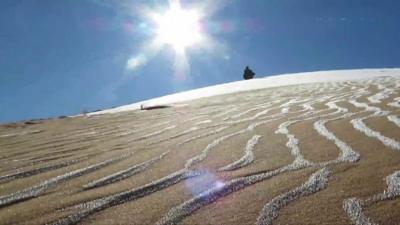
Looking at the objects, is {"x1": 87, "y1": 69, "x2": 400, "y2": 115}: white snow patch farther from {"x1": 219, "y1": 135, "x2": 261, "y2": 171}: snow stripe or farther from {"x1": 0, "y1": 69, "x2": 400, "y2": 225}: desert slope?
{"x1": 219, "y1": 135, "x2": 261, "y2": 171}: snow stripe

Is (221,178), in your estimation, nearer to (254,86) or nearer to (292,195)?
(292,195)

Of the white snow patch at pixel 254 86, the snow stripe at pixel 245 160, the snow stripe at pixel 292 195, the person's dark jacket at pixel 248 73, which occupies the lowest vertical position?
the snow stripe at pixel 292 195

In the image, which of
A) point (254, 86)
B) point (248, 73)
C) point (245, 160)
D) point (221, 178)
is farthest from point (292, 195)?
point (248, 73)

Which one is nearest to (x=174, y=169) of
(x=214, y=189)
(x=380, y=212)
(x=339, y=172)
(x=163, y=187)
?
(x=163, y=187)

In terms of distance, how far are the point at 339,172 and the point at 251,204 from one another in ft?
3.08

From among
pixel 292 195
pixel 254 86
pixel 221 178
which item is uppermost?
pixel 254 86

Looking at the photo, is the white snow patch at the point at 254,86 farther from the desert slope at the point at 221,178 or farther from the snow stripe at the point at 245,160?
the snow stripe at the point at 245,160

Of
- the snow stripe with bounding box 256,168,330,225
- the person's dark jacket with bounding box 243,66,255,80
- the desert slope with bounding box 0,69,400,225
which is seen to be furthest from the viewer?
the person's dark jacket with bounding box 243,66,255,80

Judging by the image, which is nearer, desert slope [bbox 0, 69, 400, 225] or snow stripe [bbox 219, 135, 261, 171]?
desert slope [bbox 0, 69, 400, 225]

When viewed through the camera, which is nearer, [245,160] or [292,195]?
[292,195]

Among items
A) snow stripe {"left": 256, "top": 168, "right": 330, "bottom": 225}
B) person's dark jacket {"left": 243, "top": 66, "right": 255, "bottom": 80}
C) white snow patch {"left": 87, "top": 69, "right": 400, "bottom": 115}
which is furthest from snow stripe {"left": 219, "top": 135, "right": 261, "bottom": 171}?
person's dark jacket {"left": 243, "top": 66, "right": 255, "bottom": 80}

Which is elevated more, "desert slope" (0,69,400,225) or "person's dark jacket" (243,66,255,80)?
"person's dark jacket" (243,66,255,80)

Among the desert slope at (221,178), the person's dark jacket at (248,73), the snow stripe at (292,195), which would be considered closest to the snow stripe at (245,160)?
the desert slope at (221,178)

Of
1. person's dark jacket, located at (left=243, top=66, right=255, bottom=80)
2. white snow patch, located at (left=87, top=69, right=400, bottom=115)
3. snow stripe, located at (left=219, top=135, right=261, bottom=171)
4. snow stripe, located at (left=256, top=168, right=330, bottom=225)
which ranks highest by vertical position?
person's dark jacket, located at (left=243, top=66, right=255, bottom=80)
